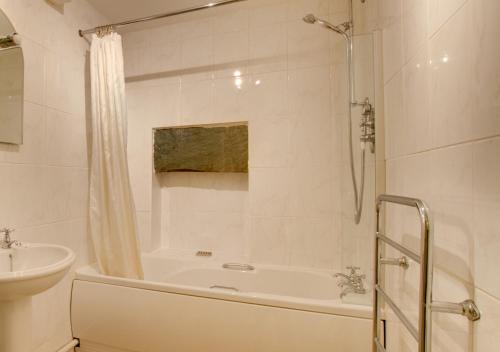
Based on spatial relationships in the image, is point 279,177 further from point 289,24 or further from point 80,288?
point 80,288

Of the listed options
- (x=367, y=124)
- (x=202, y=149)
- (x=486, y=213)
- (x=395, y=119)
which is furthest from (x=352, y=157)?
(x=202, y=149)

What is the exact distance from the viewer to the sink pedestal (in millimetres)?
1137

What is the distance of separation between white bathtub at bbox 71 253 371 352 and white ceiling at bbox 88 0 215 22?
6.99 feet

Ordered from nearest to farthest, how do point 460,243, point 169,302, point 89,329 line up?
1. point 460,243
2. point 169,302
3. point 89,329

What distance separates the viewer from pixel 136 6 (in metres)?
2.12

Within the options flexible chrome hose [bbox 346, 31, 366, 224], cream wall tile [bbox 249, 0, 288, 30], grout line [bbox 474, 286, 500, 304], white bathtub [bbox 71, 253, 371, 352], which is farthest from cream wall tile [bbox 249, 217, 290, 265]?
cream wall tile [bbox 249, 0, 288, 30]

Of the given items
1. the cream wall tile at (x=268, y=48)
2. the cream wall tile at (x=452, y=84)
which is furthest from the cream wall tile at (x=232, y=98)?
the cream wall tile at (x=452, y=84)

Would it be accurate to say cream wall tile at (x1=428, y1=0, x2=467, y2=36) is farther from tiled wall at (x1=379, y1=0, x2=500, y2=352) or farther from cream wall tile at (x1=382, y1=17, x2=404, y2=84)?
cream wall tile at (x1=382, y1=17, x2=404, y2=84)

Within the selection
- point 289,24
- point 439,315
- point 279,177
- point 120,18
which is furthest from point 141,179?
point 439,315

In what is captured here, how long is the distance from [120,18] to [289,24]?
5.05 feet

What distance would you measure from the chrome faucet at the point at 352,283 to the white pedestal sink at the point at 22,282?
4.79 ft

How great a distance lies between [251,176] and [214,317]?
43.5 inches

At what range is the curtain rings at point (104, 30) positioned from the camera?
1868mm

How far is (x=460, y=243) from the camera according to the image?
66 cm
